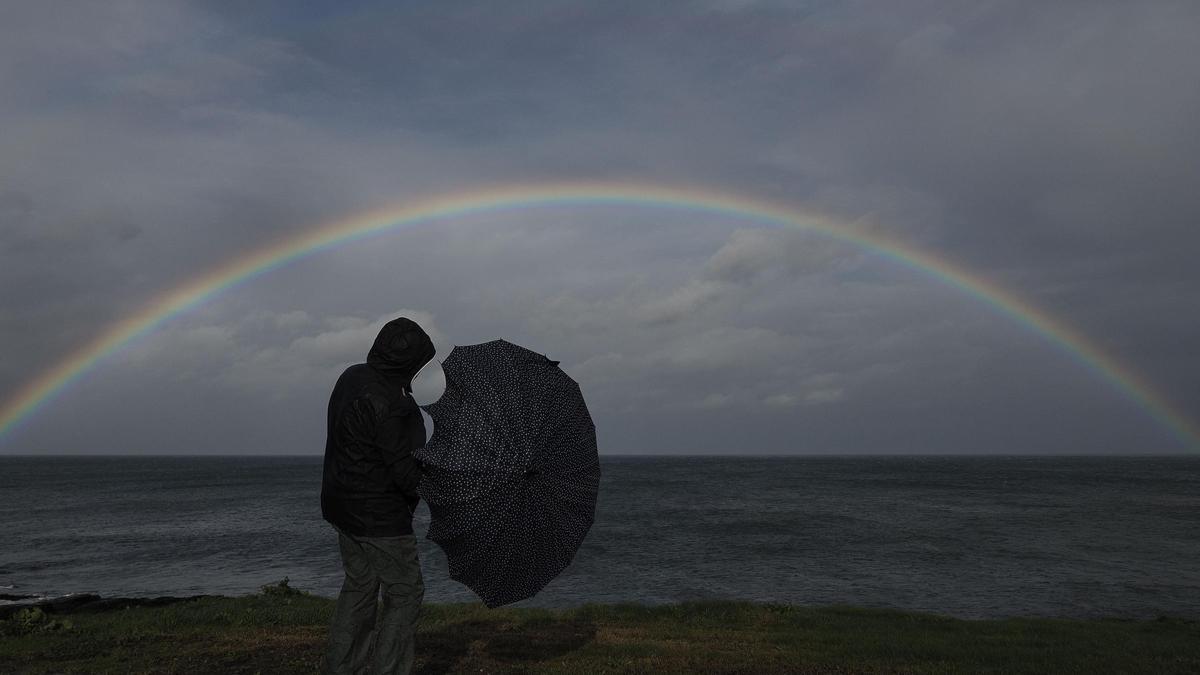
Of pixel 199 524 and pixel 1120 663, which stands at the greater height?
pixel 1120 663

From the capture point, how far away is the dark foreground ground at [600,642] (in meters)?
8.49

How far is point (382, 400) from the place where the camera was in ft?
17.3

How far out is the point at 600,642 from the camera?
992 centimetres

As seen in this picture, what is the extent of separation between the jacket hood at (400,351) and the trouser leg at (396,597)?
1.16m

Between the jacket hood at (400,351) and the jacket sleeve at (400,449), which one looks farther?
the jacket hood at (400,351)

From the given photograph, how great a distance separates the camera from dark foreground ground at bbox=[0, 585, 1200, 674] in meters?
8.49

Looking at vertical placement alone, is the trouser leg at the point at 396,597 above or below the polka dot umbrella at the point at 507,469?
below

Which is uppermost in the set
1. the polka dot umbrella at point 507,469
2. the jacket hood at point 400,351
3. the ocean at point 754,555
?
the jacket hood at point 400,351

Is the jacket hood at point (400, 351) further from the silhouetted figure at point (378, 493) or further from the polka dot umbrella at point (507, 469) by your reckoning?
the polka dot umbrella at point (507, 469)

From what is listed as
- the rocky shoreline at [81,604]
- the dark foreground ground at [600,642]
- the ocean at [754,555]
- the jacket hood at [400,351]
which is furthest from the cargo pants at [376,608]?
the ocean at [754,555]

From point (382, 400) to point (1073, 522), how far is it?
5410 centimetres

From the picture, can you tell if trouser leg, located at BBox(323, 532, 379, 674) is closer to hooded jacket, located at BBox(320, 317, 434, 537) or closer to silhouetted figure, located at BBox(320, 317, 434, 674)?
silhouetted figure, located at BBox(320, 317, 434, 674)

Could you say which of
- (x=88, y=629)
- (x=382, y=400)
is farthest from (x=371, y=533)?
(x=88, y=629)

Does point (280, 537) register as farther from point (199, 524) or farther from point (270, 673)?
point (270, 673)
